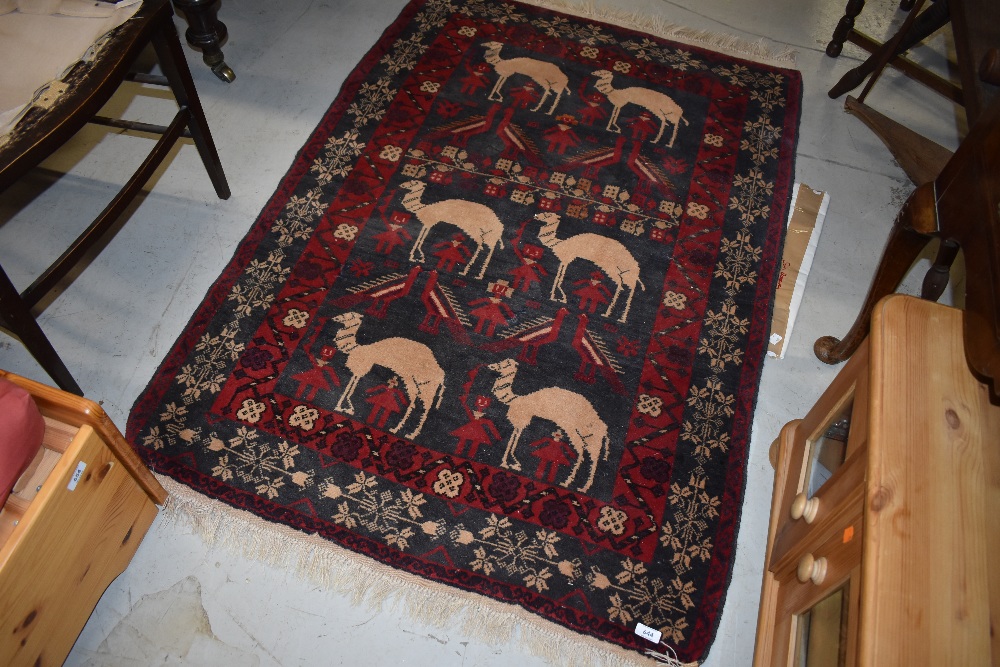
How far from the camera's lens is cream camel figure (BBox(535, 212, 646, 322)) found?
2281mm

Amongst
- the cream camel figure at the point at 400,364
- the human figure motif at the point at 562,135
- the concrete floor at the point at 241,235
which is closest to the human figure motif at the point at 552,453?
the cream camel figure at the point at 400,364

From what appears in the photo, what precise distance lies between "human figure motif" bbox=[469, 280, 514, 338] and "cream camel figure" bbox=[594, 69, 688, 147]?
0.86 meters

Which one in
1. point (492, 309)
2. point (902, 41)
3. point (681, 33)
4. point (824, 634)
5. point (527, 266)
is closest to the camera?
point (824, 634)

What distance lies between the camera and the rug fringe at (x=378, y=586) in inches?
67.9

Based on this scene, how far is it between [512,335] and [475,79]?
3.89ft

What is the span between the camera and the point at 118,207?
1942 millimetres

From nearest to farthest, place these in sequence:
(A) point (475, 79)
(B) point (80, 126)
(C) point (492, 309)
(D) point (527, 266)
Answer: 1. (B) point (80, 126)
2. (C) point (492, 309)
3. (D) point (527, 266)
4. (A) point (475, 79)

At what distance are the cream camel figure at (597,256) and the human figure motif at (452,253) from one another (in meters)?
0.26

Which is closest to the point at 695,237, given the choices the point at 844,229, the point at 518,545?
the point at 844,229

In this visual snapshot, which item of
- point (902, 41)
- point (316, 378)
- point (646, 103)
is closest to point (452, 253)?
point (316, 378)

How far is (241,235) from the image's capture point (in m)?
2.34

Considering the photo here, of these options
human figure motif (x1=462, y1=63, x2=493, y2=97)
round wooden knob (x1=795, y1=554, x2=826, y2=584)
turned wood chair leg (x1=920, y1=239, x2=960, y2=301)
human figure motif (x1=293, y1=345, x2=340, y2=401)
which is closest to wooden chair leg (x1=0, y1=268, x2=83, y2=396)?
human figure motif (x1=293, y1=345, x2=340, y2=401)

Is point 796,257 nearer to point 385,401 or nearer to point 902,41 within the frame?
point 902,41

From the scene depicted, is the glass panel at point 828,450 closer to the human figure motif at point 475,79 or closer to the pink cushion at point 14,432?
the pink cushion at point 14,432
